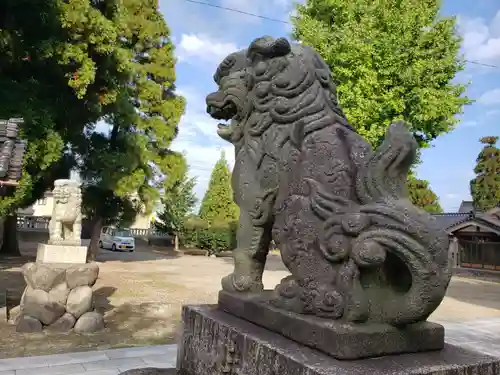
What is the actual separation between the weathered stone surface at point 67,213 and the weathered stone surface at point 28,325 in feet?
5.36

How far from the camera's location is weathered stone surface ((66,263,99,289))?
8.21 metres

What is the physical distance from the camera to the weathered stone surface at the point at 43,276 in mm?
8000

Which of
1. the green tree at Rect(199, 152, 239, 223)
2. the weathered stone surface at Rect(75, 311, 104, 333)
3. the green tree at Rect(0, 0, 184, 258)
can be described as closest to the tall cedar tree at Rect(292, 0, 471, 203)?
the green tree at Rect(0, 0, 184, 258)

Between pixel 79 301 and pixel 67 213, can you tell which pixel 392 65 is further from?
pixel 79 301

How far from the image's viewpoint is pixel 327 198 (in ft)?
7.29

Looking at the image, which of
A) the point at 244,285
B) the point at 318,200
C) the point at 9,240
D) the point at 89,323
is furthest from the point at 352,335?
the point at 9,240

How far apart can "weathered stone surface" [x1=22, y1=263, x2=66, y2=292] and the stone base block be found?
1.05ft

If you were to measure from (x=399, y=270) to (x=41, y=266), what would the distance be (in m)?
7.55

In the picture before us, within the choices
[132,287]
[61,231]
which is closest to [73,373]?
[61,231]

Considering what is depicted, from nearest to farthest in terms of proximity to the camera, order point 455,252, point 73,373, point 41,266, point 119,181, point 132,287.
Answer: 1. point 73,373
2. point 41,266
3. point 132,287
4. point 119,181
5. point 455,252

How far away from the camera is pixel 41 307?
308 inches

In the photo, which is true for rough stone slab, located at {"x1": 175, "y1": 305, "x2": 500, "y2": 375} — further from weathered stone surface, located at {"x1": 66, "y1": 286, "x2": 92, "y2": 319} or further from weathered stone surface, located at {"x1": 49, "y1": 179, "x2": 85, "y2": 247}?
weathered stone surface, located at {"x1": 49, "y1": 179, "x2": 85, "y2": 247}

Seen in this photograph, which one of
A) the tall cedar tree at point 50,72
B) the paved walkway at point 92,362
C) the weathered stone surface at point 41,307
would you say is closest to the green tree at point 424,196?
the tall cedar tree at point 50,72

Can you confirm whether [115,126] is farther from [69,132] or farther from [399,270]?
[399,270]
